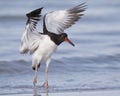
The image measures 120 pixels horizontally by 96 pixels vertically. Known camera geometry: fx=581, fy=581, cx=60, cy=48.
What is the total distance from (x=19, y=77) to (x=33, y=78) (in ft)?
1.10

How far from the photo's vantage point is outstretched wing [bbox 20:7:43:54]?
11531mm

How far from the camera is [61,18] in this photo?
1210 cm

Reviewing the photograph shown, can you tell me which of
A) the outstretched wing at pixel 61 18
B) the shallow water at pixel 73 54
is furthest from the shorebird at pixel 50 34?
the shallow water at pixel 73 54

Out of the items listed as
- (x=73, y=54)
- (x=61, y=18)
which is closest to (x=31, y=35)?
(x=61, y=18)

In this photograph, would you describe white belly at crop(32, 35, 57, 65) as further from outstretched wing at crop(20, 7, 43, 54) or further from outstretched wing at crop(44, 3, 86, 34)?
outstretched wing at crop(44, 3, 86, 34)

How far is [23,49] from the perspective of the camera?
12234 mm

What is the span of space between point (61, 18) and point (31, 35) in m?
0.75

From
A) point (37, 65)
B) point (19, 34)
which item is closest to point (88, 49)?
point (19, 34)

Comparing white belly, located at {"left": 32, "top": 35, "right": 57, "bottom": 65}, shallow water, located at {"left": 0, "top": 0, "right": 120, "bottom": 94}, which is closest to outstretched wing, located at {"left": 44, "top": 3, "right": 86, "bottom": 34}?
white belly, located at {"left": 32, "top": 35, "right": 57, "bottom": 65}

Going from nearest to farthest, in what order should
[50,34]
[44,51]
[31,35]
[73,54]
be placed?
[31,35] → [50,34] → [44,51] → [73,54]

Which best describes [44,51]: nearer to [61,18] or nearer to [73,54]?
[61,18]

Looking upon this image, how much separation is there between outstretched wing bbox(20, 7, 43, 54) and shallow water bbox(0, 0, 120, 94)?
65 cm

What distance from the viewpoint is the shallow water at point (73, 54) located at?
1166 centimetres

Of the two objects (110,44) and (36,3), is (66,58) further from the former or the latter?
(36,3)
